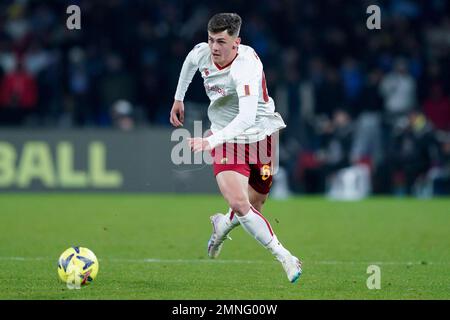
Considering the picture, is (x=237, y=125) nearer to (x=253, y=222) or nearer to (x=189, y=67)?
(x=253, y=222)

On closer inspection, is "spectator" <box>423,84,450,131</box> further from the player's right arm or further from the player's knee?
the player's knee

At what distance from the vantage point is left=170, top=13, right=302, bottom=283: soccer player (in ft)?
26.3

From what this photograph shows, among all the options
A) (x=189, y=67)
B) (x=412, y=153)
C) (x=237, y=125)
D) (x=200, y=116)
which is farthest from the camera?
(x=412, y=153)

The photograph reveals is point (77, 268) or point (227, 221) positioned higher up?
point (227, 221)

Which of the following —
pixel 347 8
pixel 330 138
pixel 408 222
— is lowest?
pixel 408 222

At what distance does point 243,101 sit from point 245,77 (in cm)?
21

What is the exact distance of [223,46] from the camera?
816 centimetres


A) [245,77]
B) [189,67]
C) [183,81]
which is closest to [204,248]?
[183,81]

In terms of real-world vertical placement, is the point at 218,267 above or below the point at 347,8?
below

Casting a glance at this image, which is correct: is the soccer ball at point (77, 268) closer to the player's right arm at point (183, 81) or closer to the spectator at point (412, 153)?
the player's right arm at point (183, 81)

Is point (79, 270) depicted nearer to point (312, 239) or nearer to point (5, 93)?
point (312, 239)

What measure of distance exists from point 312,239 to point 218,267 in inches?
117

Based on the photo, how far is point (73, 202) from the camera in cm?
1706
